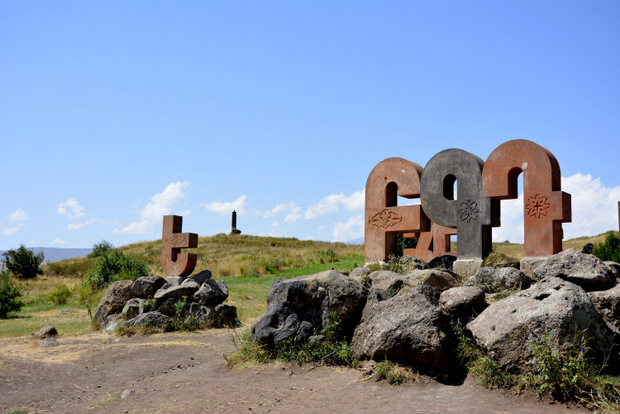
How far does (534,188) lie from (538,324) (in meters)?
4.55

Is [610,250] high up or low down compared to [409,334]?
up

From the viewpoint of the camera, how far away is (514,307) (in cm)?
657

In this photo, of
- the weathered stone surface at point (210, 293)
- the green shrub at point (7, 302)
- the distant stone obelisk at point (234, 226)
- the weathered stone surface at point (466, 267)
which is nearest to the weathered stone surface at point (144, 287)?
the weathered stone surface at point (210, 293)

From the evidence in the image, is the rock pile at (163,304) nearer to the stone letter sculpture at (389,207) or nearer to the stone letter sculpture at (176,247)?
the stone letter sculpture at (176,247)

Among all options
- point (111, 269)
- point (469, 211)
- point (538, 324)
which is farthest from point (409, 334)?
point (111, 269)

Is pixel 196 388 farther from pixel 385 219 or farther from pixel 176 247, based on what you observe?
pixel 176 247

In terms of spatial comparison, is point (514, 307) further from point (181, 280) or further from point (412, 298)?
point (181, 280)

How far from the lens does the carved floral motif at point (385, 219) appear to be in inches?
463

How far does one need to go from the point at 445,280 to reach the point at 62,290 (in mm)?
17374

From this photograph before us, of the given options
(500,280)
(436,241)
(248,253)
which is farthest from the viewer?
(248,253)

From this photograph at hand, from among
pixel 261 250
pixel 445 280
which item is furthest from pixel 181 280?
pixel 261 250

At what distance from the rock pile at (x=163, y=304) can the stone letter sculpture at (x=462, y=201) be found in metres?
5.95

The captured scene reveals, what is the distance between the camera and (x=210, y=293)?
534 inches

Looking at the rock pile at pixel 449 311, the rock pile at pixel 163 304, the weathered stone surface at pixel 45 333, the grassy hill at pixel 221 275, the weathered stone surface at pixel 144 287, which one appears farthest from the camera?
A: the grassy hill at pixel 221 275
